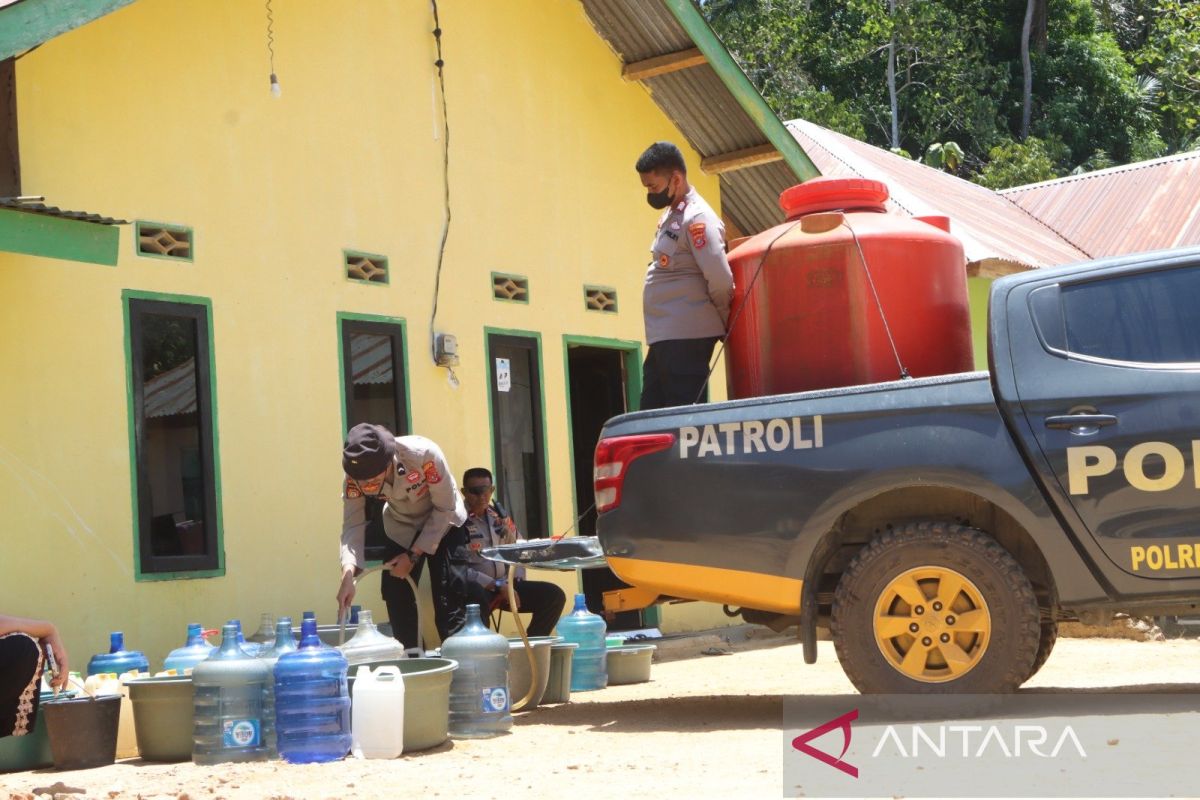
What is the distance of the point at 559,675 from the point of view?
841cm

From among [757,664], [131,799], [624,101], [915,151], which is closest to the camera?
[131,799]

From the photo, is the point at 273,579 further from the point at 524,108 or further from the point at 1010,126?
the point at 1010,126

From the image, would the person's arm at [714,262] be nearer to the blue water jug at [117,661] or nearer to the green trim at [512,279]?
the blue water jug at [117,661]

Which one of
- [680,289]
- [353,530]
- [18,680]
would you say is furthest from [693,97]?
[18,680]

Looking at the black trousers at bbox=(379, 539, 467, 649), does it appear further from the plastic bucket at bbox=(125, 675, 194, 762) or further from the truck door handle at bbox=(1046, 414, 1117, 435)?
the truck door handle at bbox=(1046, 414, 1117, 435)

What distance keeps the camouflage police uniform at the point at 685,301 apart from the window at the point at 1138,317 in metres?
1.73

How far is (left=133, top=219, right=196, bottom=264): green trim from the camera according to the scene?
9.32 metres

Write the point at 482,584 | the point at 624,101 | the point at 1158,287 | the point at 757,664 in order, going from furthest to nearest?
1. the point at 624,101
2. the point at 757,664
3. the point at 482,584
4. the point at 1158,287

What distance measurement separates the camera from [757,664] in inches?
436

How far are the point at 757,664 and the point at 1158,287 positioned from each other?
5.33 meters

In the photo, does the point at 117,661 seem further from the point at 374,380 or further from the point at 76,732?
the point at 374,380

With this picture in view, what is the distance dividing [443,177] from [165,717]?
5.81 metres

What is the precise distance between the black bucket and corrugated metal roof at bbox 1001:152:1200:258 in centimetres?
1942

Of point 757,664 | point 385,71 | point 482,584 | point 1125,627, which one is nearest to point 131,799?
point 482,584
